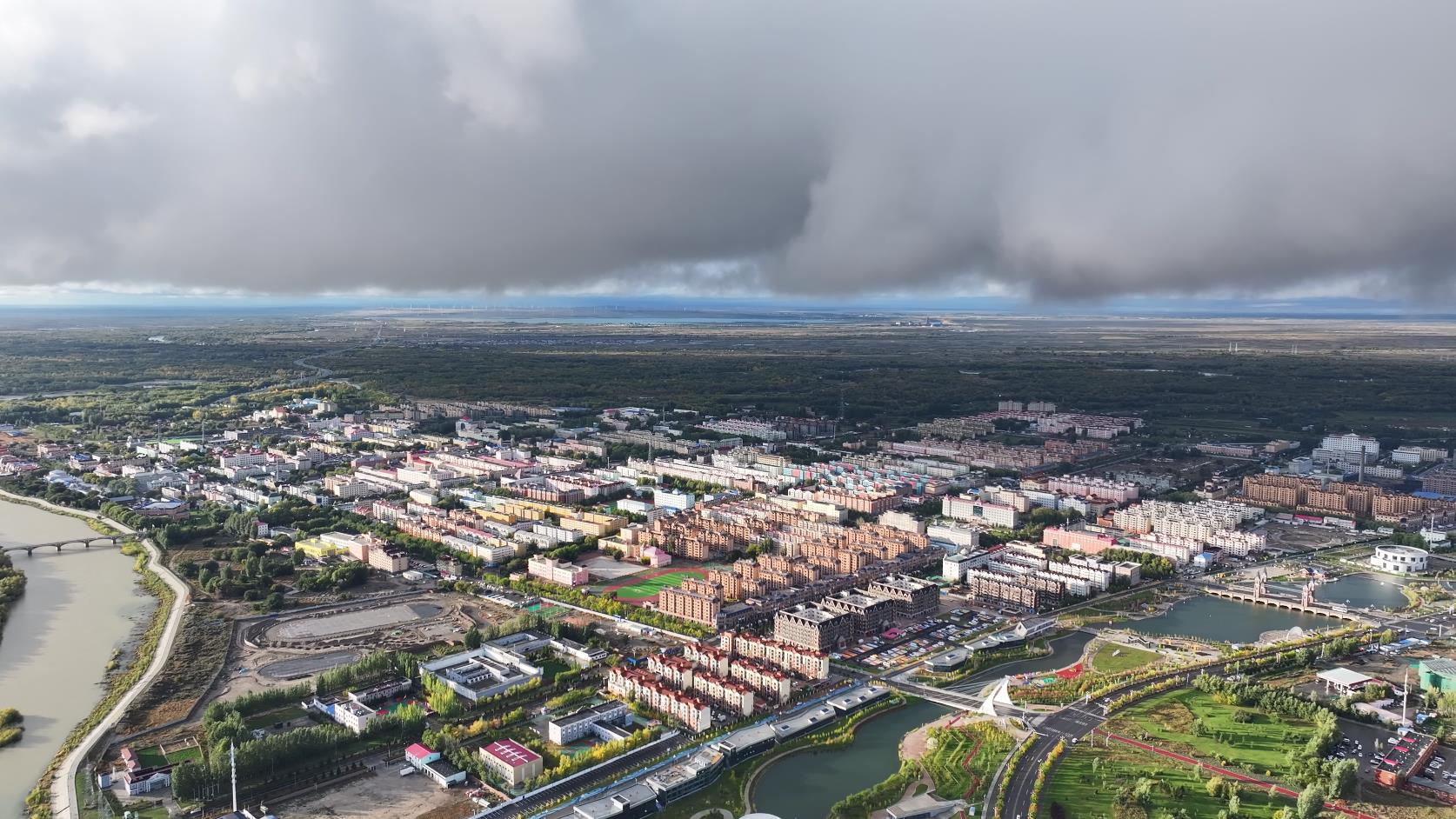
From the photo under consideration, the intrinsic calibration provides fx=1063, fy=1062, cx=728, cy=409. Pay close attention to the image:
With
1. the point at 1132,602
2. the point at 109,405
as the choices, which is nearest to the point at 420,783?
the point at 1132,602

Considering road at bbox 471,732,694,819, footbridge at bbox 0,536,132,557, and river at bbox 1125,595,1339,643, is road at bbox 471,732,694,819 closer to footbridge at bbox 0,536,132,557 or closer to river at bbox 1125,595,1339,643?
river at bbox 1125,595,1339,643

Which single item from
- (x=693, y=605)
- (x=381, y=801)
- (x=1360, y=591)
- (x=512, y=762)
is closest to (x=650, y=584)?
(x=693, y=605)

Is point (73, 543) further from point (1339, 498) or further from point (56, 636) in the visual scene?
point (1339, 498)

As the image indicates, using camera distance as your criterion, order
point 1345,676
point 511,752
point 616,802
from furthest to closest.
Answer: point 1345,676
point 511,752
point 616,802

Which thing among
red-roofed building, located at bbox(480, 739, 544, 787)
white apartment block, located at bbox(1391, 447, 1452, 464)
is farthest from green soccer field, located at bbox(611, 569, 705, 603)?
white apartment block, located at bbox(1391, 447, 1452, 464)

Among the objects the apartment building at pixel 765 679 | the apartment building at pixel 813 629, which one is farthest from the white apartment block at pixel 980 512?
the apartment building at pixel 765 679

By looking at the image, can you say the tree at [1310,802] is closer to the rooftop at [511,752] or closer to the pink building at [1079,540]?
the rooftop at [511,752]
